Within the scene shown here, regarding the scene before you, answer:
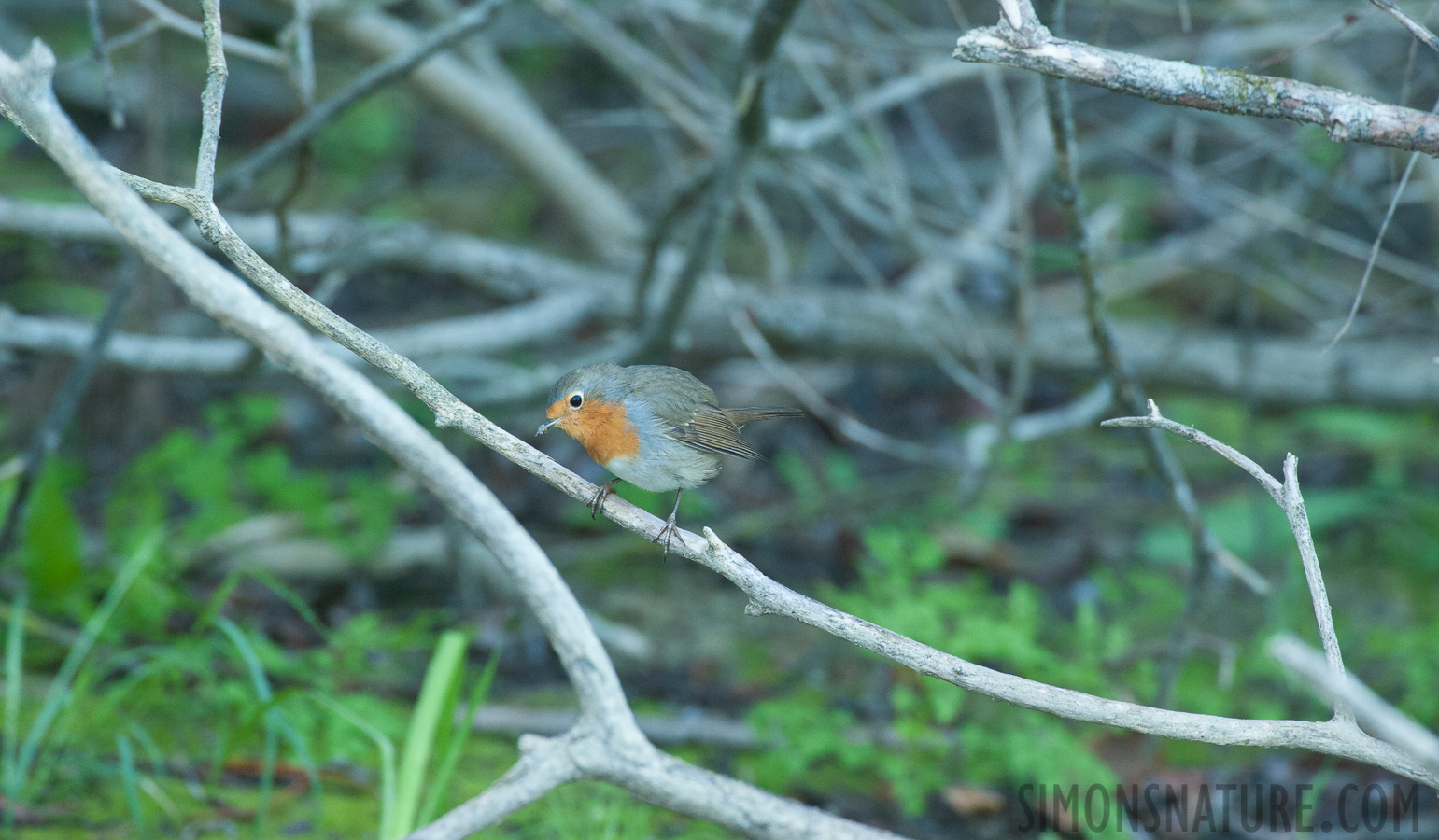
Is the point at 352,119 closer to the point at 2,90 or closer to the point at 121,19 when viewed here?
the point at 121,19

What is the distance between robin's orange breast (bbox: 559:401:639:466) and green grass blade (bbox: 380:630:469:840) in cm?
61

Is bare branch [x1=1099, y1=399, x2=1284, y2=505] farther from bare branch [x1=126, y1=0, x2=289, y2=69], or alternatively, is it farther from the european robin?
bare branch [x1=126, y1=0, x2=289, y2=69]

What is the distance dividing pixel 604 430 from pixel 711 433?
0.95 feet

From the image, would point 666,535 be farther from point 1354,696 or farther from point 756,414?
point 1354,696

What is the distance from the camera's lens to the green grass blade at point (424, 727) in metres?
2.47

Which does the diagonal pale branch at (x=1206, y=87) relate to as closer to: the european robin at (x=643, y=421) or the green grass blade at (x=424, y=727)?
the european robin at (x=643, y=421)

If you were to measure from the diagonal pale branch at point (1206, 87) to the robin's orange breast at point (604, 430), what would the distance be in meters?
1.15

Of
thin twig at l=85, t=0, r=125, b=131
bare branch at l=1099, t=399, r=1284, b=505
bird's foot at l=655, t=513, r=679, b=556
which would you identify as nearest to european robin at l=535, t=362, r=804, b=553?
bird's foot at l=655, t=513, r=679, b=556

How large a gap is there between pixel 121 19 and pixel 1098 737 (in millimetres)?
7135

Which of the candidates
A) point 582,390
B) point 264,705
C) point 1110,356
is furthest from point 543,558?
point 1110,356

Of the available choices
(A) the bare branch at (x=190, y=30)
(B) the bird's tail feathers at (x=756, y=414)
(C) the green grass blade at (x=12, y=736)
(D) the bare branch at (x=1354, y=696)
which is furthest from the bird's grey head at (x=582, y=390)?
(C) the green grass blade at (x=12, y=736)

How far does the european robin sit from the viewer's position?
2.51m

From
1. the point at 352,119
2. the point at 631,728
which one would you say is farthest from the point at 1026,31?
the point at 352,119

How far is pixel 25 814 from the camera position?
3.03 meters
